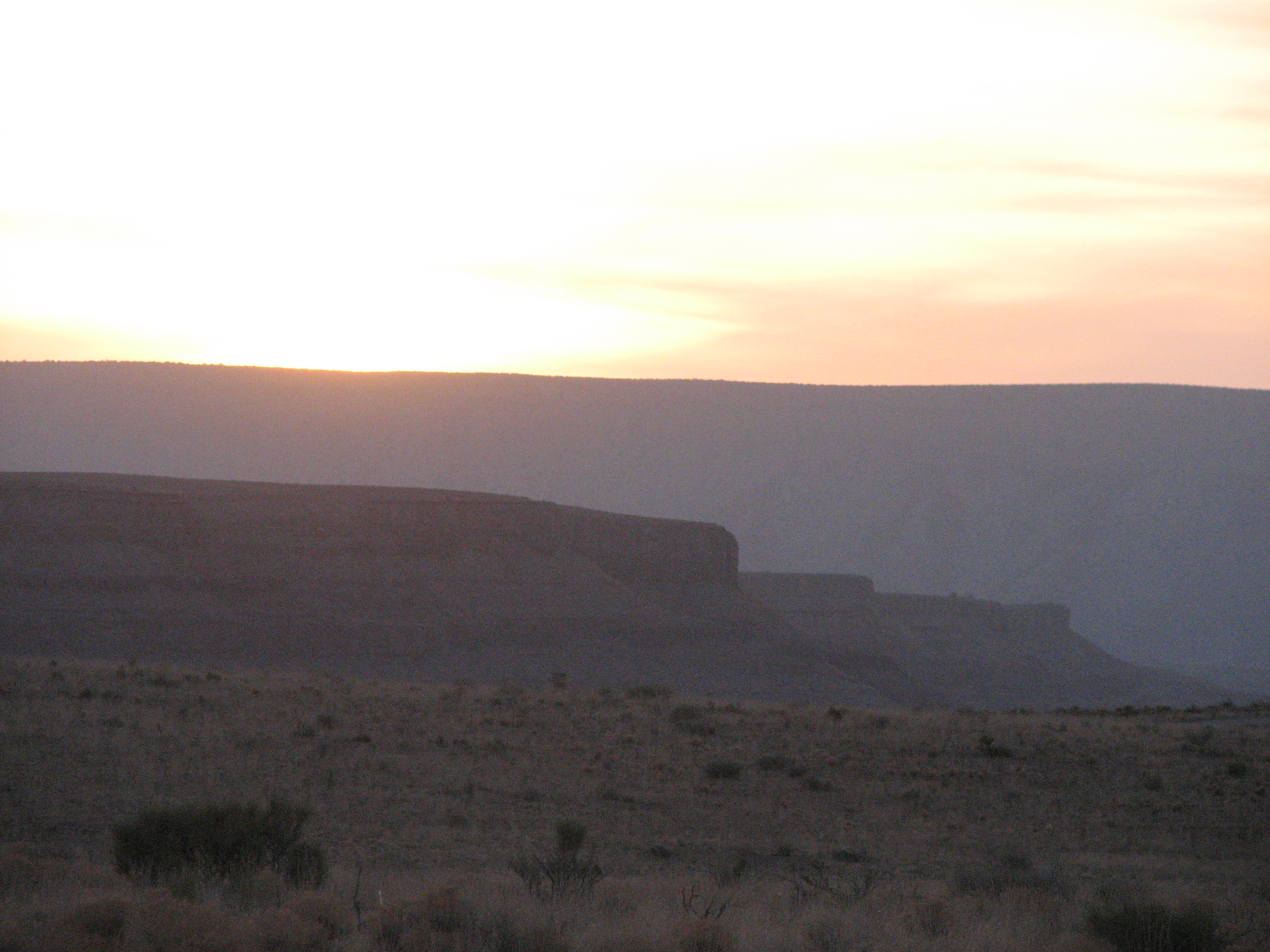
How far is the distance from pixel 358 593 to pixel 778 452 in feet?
342

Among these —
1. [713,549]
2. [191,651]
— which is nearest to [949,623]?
[713,549]

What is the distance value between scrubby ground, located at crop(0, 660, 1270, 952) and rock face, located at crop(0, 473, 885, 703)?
16660 mm

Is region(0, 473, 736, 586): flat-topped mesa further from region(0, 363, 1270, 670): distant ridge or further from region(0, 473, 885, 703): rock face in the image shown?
region(0, 363, 1270, 670): distant ridge

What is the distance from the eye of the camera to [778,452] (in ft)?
508

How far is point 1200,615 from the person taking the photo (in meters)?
128

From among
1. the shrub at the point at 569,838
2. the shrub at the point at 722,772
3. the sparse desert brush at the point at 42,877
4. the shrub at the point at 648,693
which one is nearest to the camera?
the sparse desert brush at the point at 42,877

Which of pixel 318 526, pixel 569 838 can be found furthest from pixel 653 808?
pixel 318 526

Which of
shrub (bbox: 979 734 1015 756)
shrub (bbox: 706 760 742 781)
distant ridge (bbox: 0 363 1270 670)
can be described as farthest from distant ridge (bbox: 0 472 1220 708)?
distant ridge (bbox: 0 363 1270 670)

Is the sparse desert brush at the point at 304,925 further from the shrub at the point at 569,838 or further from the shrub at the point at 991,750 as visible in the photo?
the shrub at the point at 991,750

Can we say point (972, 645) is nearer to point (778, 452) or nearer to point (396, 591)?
point (396, 591)

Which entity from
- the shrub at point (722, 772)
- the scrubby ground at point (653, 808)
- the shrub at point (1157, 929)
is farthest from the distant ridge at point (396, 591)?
the shrub at point (1157, 929)

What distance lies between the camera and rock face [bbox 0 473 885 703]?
49.1 m

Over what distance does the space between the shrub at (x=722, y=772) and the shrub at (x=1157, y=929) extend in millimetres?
11262

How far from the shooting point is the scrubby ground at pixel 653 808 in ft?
35.3
